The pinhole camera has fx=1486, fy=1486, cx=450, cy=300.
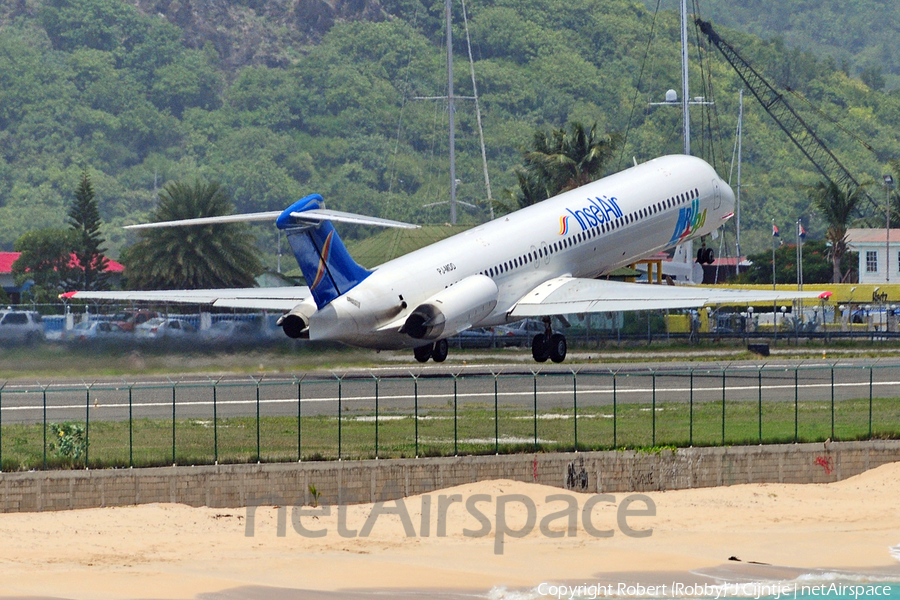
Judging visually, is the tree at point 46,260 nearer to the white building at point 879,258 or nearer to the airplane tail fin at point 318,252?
the white building at point 879,258

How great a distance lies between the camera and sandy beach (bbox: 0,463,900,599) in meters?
28.0

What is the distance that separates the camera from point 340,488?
34344mm

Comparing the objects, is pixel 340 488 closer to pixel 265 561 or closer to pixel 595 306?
pixel 265 561

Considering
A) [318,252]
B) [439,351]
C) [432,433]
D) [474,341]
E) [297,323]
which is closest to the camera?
[432,433]

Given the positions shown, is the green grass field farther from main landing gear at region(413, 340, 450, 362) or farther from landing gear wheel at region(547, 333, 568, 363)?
landing gear wheel at region(547, 333, 568, 363)

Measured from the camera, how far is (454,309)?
4703cm

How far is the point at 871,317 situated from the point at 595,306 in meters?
32.6

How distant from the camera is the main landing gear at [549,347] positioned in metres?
54.1

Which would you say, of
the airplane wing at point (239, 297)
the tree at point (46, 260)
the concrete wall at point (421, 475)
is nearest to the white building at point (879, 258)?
the tree at point (46, 260)

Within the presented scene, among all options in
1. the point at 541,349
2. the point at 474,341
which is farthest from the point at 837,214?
the point at 541,349

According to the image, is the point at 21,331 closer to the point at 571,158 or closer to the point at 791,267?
the point at 571,158

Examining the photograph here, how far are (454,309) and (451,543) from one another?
16.1m

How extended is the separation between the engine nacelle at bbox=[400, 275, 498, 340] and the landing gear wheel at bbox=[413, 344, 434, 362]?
8.57 ft

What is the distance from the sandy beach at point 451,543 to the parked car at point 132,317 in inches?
1030
